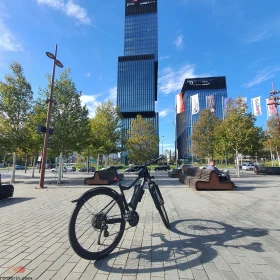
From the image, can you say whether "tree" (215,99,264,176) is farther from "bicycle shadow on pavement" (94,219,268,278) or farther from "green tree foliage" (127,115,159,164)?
"bicycle shadow on pavement" (94,219,268,278)

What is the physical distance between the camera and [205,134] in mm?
28938

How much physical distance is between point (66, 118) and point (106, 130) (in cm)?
907

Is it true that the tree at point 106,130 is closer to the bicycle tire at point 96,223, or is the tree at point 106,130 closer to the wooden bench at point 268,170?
the wooden bench at point 268,170

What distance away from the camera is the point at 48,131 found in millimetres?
12109

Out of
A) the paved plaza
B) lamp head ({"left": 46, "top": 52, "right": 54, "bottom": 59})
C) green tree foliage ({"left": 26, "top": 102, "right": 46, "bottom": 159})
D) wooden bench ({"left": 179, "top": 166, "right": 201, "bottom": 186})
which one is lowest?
the paved plaza

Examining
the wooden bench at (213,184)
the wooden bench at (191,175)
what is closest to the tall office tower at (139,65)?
the wooden bench at (191,175)

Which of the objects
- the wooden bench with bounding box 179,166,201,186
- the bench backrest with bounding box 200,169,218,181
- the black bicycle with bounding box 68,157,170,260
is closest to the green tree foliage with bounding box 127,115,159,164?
the wooden bench with bounding box 179,166,201,186

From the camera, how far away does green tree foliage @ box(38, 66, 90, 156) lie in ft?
52.5

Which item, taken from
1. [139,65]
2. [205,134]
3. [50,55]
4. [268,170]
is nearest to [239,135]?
[268,170]

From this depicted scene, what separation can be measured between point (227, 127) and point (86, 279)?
70.2 ft

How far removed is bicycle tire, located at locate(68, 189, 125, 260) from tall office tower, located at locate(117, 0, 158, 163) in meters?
91.4

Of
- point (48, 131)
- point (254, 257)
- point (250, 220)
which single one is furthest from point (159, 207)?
point (48, 131)

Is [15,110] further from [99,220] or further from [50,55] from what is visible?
[99,220]

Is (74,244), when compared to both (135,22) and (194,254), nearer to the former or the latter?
(194,254)
